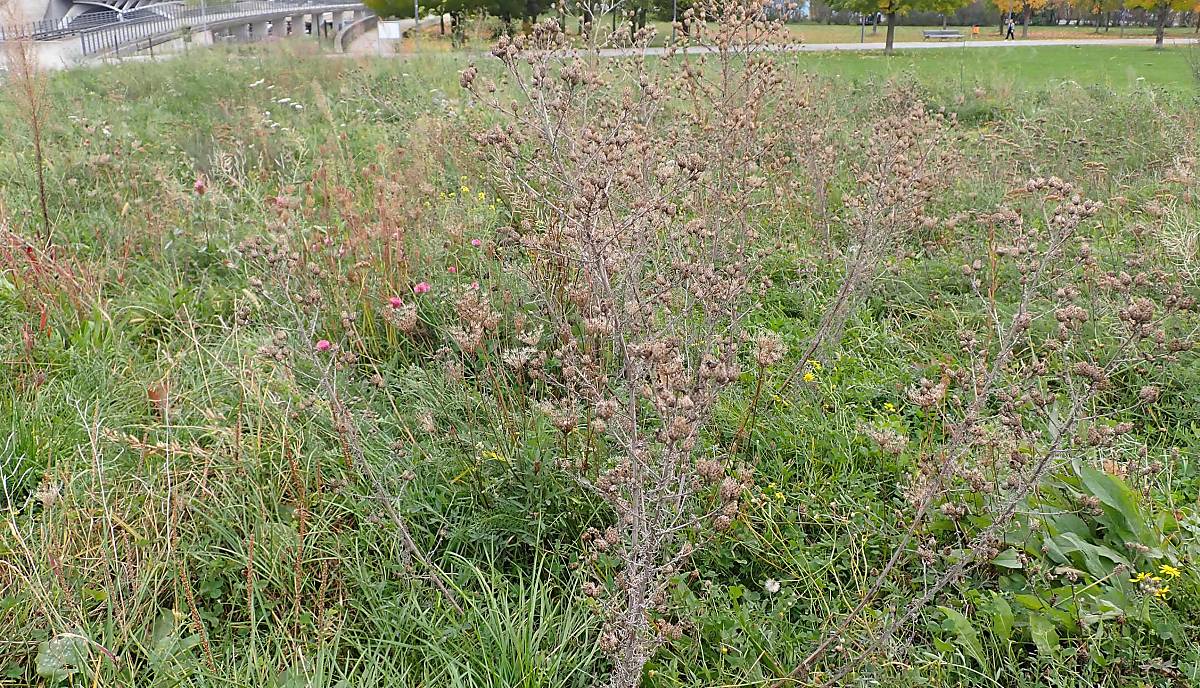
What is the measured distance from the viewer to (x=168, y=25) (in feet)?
124

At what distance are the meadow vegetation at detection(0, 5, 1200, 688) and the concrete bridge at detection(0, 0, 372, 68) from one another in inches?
100

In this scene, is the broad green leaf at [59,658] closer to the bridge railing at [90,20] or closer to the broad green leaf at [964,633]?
the broad green leaf at [964,633]

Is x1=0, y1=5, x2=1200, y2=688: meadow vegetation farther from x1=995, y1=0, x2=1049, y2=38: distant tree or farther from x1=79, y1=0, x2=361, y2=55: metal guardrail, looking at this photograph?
x1=995, y1=0, x2=1049, y2=38: distant tree

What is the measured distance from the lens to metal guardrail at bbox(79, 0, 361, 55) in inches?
1061

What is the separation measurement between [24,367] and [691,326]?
2.71 metres

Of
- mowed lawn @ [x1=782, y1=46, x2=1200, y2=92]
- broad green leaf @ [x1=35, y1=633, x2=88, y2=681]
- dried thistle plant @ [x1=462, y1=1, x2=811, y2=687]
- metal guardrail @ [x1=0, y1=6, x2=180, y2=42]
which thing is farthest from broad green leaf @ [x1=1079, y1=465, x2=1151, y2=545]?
metal guardrail @ [x1=0, y1=6, x2=180, y2=42]

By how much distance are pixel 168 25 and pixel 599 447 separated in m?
43.7

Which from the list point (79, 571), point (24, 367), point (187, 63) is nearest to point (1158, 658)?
point (79, 571)

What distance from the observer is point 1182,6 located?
34531 mm

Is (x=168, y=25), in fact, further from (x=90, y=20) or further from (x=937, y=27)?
(x=937, y=27)

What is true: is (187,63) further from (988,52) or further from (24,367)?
(988,52)

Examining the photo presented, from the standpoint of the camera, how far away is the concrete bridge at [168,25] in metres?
17.7

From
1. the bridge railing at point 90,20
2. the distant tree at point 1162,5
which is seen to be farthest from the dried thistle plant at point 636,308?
the distant tree at point 1162,5

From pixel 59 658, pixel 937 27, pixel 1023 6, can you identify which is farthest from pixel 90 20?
pixel 1023 6
